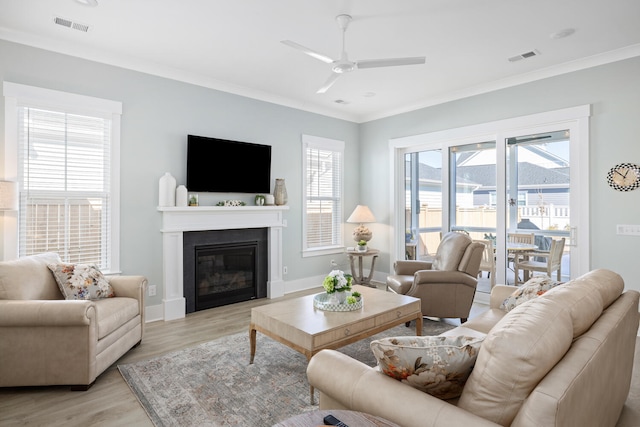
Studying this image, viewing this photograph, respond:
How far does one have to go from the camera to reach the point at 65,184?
3.68 meters

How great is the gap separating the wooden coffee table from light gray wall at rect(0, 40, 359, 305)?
2.01 m

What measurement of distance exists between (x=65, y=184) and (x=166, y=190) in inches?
37.9

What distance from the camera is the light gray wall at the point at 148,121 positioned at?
358 centimetres

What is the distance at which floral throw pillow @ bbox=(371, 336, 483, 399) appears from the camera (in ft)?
4.46

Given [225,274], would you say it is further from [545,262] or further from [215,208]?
[545,262]

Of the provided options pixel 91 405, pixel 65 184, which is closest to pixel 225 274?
pixel 65 184

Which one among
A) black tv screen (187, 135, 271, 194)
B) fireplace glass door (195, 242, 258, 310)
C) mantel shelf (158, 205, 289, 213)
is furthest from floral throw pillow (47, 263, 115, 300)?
black tv screen (187, 135, 271, 194)

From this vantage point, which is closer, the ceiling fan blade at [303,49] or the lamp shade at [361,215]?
the ceiling fan blade at [303,49]

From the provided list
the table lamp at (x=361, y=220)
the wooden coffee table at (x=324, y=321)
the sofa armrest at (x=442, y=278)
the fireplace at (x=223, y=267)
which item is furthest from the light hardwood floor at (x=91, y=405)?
A: the table lamp at (x=361, y=220)

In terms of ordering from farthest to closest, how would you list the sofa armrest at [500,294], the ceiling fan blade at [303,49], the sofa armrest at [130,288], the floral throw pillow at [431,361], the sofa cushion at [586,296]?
1. the sofa armrest at [130,288]
2. the sofa armrest at [500,294]
3. the ceiling fan blade at [303,49]
4. the sofa cushion at [586,296]
5. the floral throw pillow at [431,361]

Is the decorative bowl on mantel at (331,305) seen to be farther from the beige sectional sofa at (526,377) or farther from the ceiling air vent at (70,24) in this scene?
the ceiling air vent at (70,24)

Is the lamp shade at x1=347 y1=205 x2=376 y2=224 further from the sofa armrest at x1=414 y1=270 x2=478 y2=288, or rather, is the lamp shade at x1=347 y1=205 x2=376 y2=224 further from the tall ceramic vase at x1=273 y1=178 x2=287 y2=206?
the sofa armrest at x1=414 y1=270 x2=478 y2=288

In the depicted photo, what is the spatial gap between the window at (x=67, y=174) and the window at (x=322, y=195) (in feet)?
8.98

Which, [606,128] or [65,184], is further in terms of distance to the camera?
[606,128]
